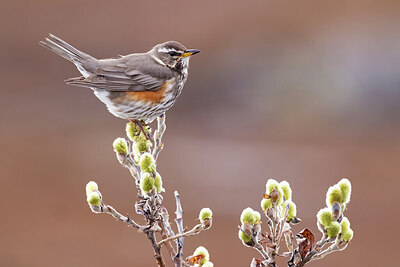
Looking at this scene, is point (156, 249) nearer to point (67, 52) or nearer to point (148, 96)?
point (148, 96)

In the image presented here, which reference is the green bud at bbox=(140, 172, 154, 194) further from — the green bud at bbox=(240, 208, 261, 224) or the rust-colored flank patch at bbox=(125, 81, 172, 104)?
the rust-colored flank patch at bbox=(125, 81, 172, 104)

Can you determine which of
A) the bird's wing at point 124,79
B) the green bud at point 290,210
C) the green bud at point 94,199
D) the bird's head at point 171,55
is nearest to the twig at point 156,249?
the green bud at point 94,199

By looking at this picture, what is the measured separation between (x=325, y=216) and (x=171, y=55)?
3194 mm

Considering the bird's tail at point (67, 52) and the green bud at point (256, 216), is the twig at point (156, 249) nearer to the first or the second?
the green bud at point (256, 216)

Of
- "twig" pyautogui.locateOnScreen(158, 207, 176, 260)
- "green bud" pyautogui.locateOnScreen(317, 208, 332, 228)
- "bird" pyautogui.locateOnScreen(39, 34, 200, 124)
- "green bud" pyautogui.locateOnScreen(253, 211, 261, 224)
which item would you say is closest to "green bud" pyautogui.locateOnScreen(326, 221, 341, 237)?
"green bud" pyautogui.locateOnScreen(317, 208, 332, 228)

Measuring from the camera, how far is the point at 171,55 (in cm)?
571

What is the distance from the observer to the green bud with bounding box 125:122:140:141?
3.66 metres

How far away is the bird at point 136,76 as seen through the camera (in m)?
5.31

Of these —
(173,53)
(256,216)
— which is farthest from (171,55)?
(256,216)

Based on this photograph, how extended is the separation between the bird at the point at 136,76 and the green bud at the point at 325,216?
99.1 inches

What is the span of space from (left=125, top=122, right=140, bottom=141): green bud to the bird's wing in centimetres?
130

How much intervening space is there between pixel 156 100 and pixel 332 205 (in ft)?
8.89

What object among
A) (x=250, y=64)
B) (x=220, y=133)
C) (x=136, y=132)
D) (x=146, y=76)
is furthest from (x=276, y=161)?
(x=136, y=132)

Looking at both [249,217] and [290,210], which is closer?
[249,217]
